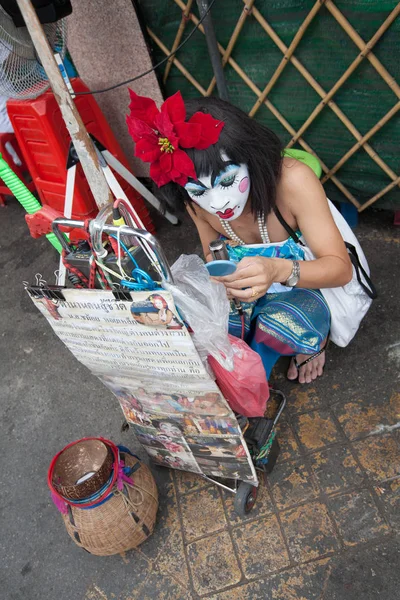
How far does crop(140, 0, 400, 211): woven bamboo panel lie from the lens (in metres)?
1.98

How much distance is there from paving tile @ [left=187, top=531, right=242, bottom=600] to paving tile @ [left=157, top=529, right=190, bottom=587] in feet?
0.09

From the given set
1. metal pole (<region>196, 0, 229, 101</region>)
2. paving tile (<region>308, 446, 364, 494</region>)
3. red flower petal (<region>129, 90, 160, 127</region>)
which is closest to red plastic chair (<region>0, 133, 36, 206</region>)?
metal pole (<region>196, 0, 229, 101</region>)

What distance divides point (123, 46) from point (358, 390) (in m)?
2.34

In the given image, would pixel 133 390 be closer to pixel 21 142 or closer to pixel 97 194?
pixel 97 194

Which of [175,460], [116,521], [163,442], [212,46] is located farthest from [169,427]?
[212,46]

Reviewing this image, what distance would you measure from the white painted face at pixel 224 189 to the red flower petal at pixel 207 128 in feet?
0.30

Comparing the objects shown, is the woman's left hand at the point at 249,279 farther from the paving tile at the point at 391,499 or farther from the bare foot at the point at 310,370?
the paving tile at the point at 391,499

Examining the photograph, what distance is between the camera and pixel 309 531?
1.54 meters

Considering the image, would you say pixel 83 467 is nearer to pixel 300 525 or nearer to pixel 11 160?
pixel 300 525

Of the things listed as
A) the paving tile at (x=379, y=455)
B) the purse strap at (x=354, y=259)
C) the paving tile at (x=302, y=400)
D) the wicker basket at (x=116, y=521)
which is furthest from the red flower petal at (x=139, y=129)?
the paving tile at (x=379, y=455)

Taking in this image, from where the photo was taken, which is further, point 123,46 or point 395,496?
point 123,46

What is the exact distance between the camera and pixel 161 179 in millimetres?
1277

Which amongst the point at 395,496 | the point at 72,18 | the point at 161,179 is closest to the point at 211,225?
the point at 161,179

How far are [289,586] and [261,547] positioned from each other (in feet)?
0.49
